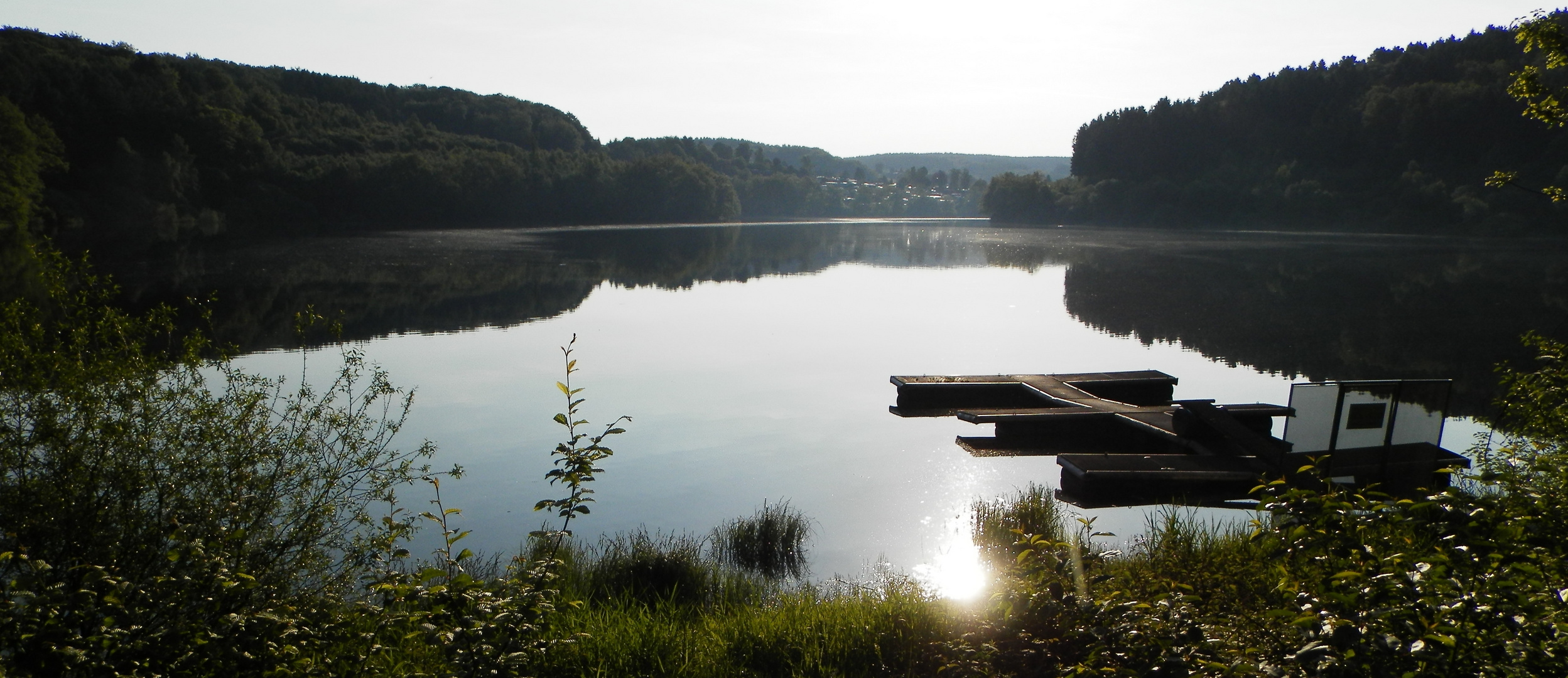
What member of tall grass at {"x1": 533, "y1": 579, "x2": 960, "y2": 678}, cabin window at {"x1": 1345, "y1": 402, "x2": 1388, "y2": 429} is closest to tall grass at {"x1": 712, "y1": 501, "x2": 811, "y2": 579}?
tall grass at {"x1": 533, "y1": 579, "x2": 960, "y2": 678}

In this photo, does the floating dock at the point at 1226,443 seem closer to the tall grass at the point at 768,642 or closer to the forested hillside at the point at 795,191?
the tall grass at the point at 768,642

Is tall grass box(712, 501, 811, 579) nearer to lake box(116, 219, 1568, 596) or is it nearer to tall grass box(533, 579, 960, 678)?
lake box(116, 219, 1568, 596)

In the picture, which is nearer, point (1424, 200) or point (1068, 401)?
point (1068, 401)

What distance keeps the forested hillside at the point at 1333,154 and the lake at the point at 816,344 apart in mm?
26417

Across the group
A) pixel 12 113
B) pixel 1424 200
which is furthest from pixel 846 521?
pixel 1424 200

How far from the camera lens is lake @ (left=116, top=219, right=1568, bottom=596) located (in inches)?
371

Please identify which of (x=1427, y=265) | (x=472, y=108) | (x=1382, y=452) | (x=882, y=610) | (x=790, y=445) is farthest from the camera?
(x=472, y=108)

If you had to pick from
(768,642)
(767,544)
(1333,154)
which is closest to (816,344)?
(767,544)

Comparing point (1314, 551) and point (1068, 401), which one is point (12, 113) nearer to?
point (1068, 401)

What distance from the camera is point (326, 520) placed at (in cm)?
557

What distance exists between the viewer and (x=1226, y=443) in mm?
10055

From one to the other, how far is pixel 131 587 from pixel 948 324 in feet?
69.7

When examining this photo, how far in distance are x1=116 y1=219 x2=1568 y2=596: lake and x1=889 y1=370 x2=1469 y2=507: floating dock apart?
0.37 metres

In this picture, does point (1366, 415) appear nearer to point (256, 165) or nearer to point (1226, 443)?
point (1226, 443)
